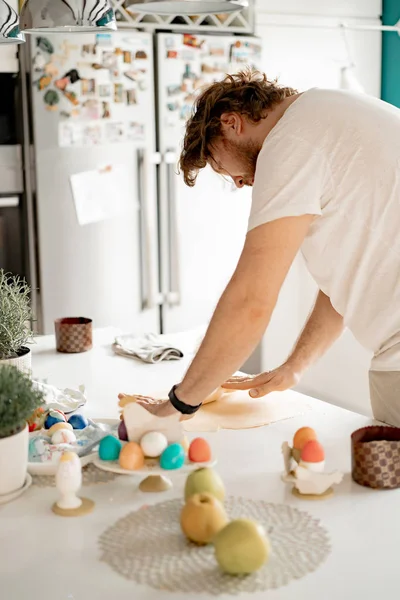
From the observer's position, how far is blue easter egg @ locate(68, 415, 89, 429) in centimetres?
162

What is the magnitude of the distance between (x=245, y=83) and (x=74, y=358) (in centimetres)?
89

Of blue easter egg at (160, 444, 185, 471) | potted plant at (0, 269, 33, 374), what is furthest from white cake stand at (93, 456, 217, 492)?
potted plant at (0, 269, 33, 374)

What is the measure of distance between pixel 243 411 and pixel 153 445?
0.42 meters

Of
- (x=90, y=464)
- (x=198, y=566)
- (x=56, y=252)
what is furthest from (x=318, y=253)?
(x=56, y=252)

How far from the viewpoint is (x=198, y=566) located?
3.74 ft

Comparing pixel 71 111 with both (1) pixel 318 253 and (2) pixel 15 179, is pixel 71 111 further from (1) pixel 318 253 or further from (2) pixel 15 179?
(1) pixel 318 253

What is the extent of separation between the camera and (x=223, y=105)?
1733 millimetres

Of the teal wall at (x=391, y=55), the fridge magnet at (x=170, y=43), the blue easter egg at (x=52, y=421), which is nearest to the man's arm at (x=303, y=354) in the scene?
the blue easter egg at (x=52, y=421)

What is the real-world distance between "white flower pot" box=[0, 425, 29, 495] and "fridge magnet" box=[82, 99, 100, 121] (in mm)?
2227

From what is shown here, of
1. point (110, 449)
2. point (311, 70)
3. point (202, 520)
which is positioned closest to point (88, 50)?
point (311, 70)

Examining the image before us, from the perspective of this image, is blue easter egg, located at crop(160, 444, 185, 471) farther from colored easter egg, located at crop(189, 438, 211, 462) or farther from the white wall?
the white wall

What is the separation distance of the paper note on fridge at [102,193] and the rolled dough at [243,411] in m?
1.73

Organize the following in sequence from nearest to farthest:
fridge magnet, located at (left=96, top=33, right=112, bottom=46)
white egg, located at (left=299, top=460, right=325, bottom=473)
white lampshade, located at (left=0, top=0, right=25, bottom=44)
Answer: white egg, located at (left=299, top=460, right=325, bottom=473) → white lampshade, located at (left=0, top=0, right=25, bottom=44) → fridge magnet, located at (left=96, top=33, right=112, bottom=46)

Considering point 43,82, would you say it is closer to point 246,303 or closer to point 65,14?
point 65,14
